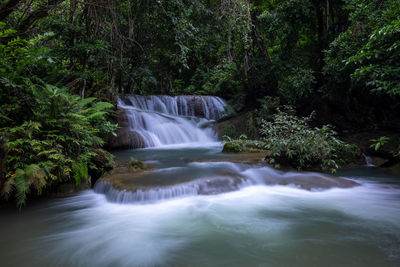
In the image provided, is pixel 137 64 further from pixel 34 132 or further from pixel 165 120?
pixel 34 132

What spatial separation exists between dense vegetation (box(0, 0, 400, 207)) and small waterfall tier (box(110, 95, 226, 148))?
1575mm

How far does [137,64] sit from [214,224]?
12.0m

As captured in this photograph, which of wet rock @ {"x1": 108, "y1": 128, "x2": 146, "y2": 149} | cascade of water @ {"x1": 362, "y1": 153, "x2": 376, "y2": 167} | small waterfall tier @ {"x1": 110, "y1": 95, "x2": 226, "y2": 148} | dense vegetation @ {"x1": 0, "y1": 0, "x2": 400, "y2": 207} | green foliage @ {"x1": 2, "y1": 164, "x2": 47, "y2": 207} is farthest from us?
small waterfall tier @ {"x1": 110, "y1": 95, "x2": 226, "y2": 148}

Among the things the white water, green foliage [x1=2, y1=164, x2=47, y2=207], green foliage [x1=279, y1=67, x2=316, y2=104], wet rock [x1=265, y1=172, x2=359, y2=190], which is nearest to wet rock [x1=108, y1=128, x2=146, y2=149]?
the white water

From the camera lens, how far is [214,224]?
3227mm

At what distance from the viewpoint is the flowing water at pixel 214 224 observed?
2428mm

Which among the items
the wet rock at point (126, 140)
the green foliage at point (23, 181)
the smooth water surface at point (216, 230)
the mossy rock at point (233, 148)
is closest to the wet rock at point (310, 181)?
the smooth water surface at point (216, 230)

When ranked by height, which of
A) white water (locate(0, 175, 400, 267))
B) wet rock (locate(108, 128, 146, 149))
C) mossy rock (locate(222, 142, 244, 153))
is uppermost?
wet rock (locate(108, 128, 146, 149))

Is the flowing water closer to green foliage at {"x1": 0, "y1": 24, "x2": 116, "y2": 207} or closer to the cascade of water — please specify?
green foliage at {"x1": 0, "y1": 24, "x2": 116, "y2": 207}

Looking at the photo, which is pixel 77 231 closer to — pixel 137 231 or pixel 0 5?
pixel 137 231

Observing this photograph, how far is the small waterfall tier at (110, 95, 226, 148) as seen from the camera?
9.64 m

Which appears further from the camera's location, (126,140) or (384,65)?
(126,140)

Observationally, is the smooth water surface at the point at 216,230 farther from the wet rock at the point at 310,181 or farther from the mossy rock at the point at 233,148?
the mossy rock at the point at 233,148

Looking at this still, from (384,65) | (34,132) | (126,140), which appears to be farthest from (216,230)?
(126,140)
